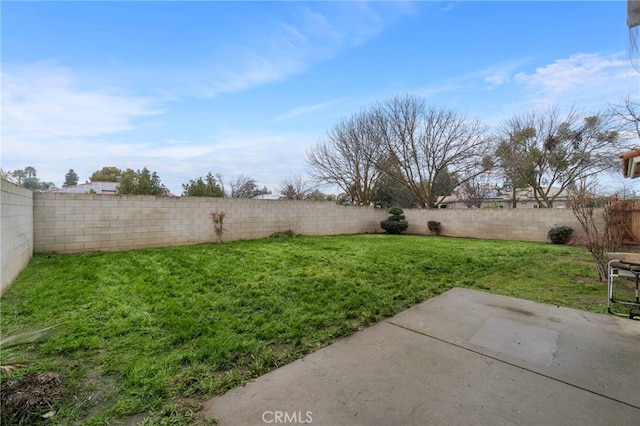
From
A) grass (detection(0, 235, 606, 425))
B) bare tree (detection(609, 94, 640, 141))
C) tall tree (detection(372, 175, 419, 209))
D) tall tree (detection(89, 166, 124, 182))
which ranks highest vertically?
bare tree (detection(609, 94, 640, 141))

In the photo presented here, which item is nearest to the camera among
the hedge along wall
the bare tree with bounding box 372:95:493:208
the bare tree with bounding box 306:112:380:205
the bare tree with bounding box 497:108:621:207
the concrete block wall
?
the concrete block wall

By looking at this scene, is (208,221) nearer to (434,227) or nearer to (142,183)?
(434,227)

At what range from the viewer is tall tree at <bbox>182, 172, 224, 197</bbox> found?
1736cm

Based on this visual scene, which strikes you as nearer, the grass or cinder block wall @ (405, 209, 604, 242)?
the grass

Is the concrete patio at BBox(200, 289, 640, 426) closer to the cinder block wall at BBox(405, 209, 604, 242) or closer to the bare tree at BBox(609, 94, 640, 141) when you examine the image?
the cinder block wall at BBox(405, 209, 604, 242)

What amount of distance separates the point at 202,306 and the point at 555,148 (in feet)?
60.8

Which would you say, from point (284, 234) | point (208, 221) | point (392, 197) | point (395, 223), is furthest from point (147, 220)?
point (392, 197)

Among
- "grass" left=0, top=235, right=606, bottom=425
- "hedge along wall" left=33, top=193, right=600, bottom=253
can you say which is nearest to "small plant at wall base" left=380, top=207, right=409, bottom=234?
"hedge along wall" left=33, top=193, right=600, bottom=253

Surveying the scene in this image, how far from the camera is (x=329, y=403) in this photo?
1601 millimetres

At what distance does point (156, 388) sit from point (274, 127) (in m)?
11.1

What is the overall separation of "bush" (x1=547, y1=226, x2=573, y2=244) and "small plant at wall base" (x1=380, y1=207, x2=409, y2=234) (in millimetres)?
5376

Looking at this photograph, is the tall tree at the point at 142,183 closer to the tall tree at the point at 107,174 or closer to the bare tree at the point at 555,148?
the tall tree at the point at 107,174

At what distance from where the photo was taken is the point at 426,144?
49.3 feet

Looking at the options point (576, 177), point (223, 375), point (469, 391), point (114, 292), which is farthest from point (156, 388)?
point (576, 177)
